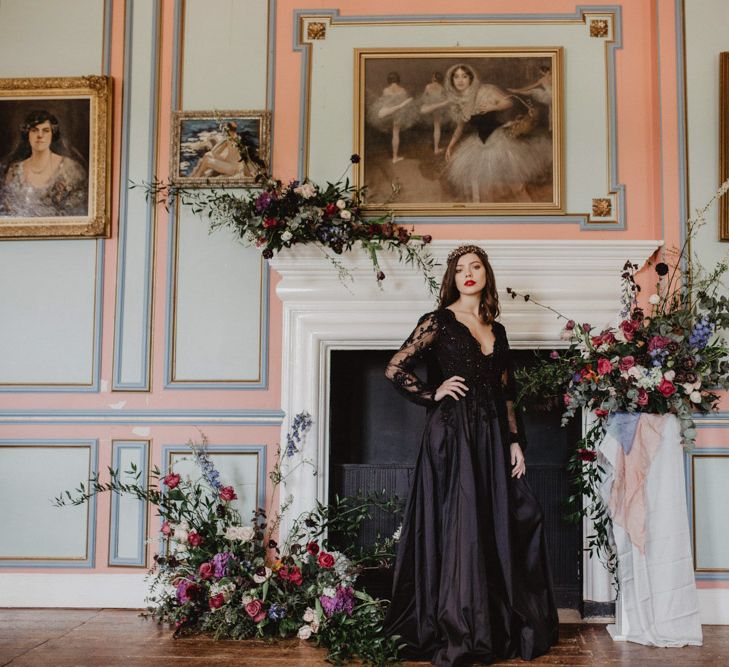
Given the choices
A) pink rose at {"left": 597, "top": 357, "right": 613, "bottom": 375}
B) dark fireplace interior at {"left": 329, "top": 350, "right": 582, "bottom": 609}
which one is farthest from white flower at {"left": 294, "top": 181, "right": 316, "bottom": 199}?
pink rose at {"left": 597, "top": 357, "right": 613, "bottom": 375}

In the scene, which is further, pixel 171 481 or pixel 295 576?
pixel 171 481

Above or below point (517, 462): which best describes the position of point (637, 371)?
above

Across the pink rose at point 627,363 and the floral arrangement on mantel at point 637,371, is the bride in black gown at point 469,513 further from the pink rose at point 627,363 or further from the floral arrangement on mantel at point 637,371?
the pink rose at point 627,363

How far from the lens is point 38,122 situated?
164 inches

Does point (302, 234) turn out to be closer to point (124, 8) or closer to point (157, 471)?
point (157, 471)

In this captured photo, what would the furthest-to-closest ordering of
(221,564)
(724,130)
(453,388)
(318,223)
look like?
(724,130)
(318,223)
(221,564)
(453,388)

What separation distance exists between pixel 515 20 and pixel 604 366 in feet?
6.62

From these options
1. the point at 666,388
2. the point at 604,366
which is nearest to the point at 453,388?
the point at 604,366

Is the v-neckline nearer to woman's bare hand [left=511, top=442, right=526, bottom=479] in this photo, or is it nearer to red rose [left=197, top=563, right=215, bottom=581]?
woman's bare hand [left=511, top=442, right=526, bottom=479]

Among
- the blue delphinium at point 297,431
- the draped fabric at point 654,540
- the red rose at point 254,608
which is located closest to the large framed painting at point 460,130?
the blue delphinium at point 297,431

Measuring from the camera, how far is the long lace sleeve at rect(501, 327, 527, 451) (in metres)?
3.40

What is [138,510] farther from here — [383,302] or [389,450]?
[383,302]

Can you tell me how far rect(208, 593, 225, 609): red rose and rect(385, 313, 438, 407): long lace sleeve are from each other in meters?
1.24

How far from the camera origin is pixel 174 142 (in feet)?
13.6
